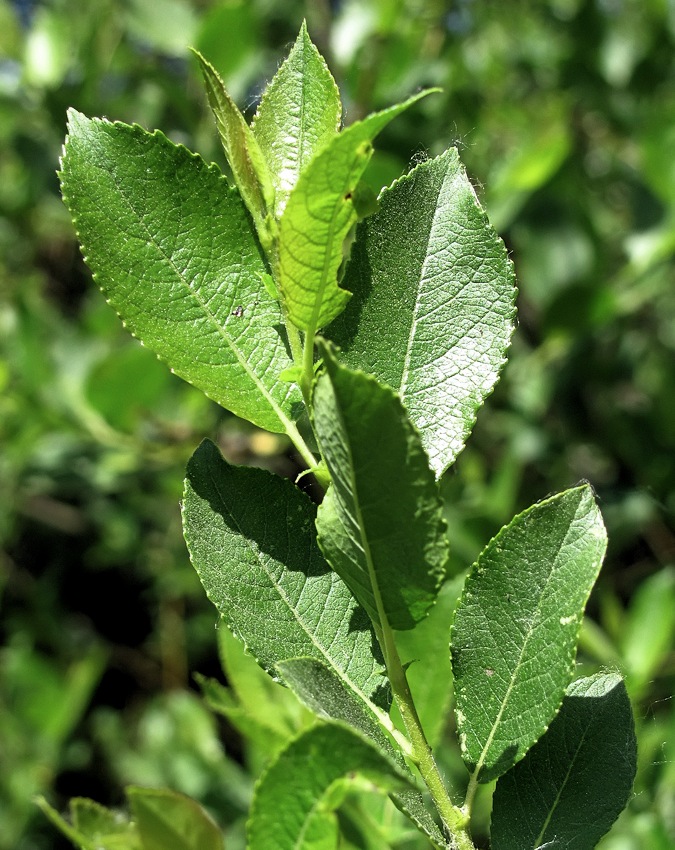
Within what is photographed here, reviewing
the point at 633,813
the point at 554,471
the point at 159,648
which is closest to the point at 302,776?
the point at 633,813

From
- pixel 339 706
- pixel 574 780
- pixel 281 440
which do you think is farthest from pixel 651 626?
pixel 339 706

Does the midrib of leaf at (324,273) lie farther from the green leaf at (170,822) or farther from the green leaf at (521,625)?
the green leaf at (170,822)

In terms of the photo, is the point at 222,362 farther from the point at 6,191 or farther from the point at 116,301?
the point at 6,191

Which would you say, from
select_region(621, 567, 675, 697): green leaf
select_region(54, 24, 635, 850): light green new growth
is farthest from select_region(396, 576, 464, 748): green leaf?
select_region(621, 567, 675, 697): green leaf

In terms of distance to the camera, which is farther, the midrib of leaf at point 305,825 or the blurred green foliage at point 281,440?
the blurred green foliage at point 281,440

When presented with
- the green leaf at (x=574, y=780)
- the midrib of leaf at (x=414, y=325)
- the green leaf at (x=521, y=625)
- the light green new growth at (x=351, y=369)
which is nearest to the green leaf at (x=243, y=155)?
the light green new growth at (x=351, y=369)

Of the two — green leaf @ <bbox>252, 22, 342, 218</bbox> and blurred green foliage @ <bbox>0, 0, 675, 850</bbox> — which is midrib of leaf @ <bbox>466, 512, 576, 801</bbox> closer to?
green leaf @ <bbox>252, 22, 342, 218</bbox>

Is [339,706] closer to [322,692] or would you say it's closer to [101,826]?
[322,692]
